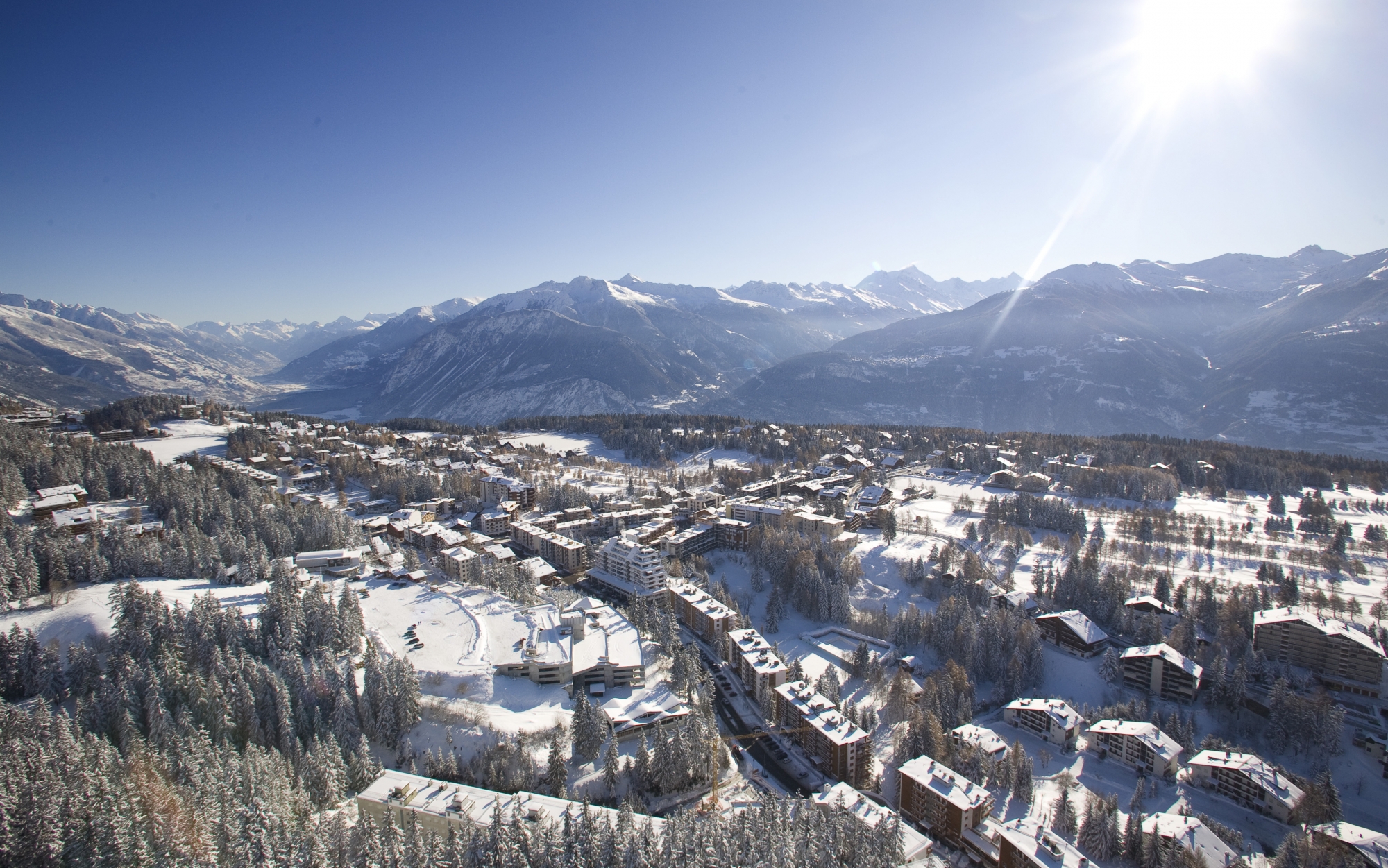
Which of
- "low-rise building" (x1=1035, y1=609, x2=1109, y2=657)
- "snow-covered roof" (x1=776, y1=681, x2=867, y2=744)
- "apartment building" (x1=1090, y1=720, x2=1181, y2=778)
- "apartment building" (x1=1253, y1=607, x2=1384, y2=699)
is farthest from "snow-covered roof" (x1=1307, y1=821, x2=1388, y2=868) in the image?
"snow-covered roof" (x1=776, y1=681, x2=867, y2=744)

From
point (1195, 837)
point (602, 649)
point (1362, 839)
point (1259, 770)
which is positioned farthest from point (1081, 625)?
point (602, 649)

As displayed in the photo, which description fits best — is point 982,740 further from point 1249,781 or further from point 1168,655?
point 1168,655

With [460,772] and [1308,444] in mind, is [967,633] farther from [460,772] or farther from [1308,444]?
[1308,444]

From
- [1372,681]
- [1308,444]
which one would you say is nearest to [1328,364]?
[1308,444]

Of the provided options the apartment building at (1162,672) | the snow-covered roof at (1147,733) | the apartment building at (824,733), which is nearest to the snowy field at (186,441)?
the apartment building at (824,733)

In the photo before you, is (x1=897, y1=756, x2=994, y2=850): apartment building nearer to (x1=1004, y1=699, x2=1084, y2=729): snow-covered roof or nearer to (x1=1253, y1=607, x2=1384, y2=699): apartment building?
(x1=1004, y1=699, x2=1084, y2=729): snow-covered roof

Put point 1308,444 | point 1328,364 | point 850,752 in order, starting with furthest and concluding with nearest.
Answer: point 1328,364 → point 1308,444 → point 850,752
